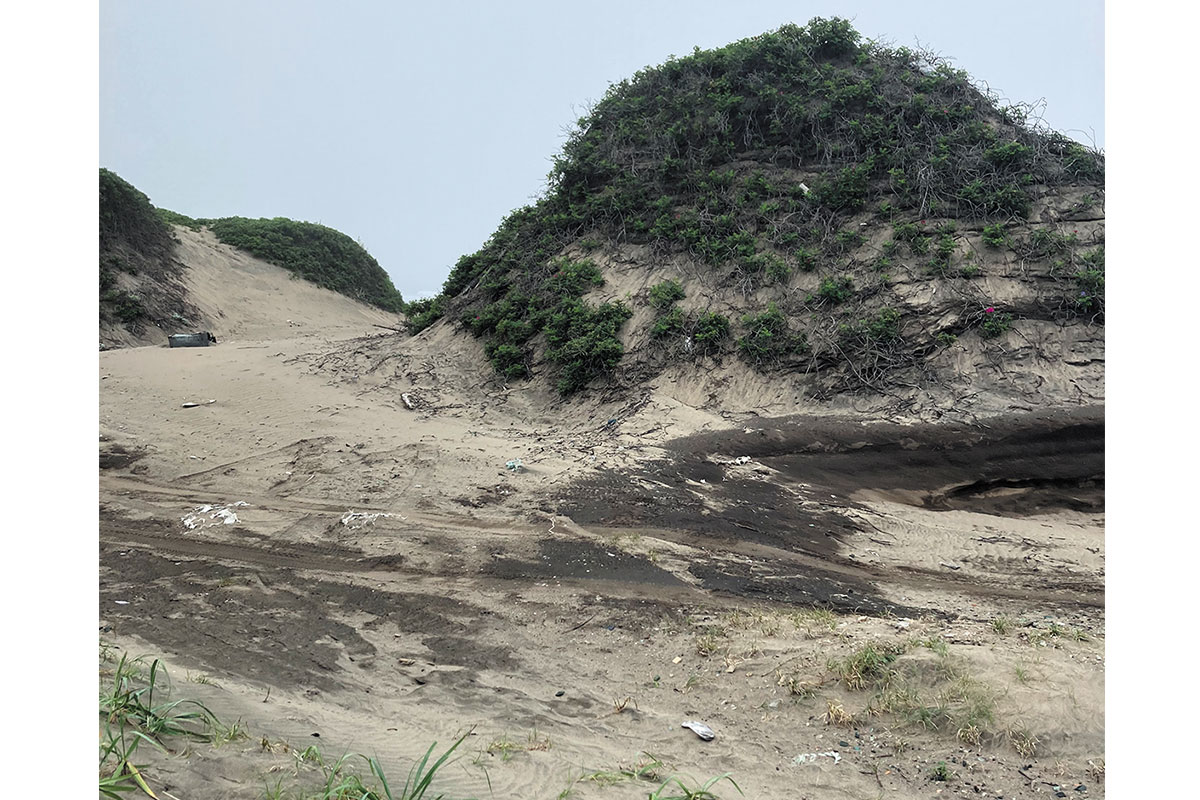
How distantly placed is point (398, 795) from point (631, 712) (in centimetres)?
158

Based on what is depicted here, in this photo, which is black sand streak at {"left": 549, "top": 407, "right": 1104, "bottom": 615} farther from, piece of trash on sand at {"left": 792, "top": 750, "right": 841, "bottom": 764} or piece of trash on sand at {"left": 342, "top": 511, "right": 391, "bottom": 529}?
piece of trash on sand at {"left": 792, "top": 750, "right": 841, "bottom": 764}

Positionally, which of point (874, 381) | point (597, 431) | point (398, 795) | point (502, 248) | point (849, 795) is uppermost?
point (502, 248)

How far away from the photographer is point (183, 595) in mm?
5258

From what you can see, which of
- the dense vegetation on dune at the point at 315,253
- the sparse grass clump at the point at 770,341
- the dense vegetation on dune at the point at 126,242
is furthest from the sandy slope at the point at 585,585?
the dense vegetation on dune at the point at 315,253

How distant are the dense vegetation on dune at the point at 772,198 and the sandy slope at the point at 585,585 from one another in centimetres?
163

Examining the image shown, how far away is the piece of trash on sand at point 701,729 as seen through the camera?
3.75m

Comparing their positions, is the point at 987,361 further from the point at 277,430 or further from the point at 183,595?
the point at 183,595

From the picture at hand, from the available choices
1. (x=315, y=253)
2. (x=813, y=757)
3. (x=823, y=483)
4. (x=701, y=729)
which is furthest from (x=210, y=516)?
(x=315, y=253)

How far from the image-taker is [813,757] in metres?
3.59

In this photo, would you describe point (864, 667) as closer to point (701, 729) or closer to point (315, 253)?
point (701, 729)

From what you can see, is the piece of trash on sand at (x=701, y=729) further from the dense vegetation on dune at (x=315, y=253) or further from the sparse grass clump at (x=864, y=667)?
the dense vegetation on dune at (x=315, y=253)

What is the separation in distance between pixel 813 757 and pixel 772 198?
38.1 ft

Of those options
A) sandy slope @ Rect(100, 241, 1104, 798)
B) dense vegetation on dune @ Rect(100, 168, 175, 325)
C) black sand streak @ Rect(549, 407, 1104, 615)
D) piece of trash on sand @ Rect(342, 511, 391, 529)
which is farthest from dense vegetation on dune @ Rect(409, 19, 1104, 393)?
dense vegetation on dune @ Rect(100, 168, 175, 325)

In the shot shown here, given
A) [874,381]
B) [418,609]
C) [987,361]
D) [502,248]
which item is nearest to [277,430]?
[418,609]
